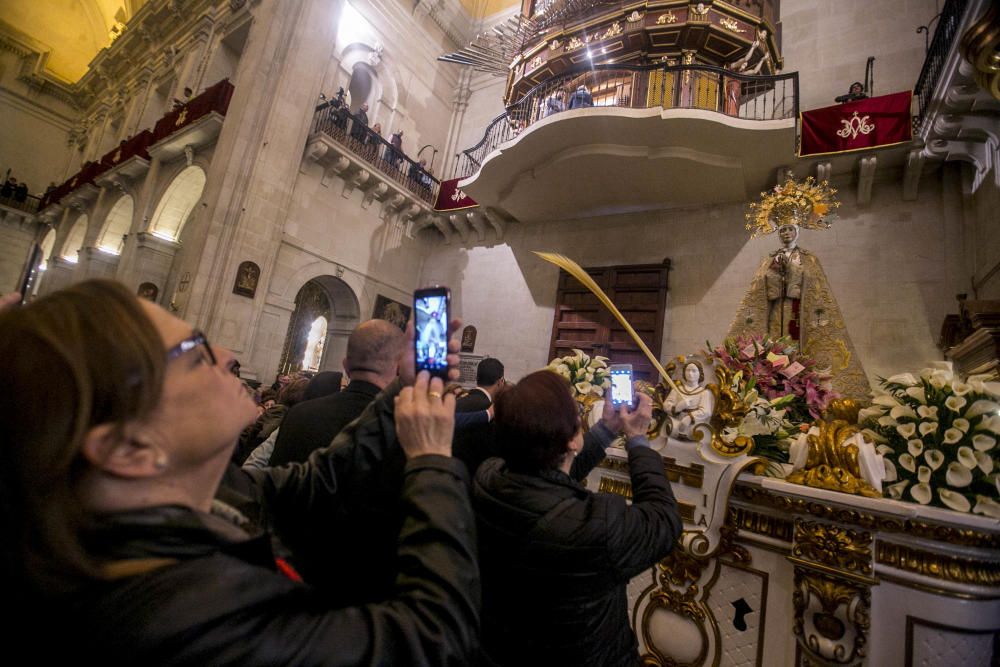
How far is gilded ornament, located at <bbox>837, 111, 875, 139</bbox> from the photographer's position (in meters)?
6.38

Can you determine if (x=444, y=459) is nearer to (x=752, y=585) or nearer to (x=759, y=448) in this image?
(x=752, y=585)

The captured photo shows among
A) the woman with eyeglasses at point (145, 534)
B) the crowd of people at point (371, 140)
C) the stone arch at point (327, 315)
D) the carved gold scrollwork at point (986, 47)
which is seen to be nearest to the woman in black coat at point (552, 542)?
the woman with eyeglasses at point (145, 534)

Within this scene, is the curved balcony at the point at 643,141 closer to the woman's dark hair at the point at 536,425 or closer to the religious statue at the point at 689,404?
the religious statue at the point at 689,404

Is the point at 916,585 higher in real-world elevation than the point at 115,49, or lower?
lower

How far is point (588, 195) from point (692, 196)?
1.86m

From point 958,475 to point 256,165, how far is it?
9.87 m

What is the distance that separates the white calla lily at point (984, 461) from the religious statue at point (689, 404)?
810mm

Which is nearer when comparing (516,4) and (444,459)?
(444,459)

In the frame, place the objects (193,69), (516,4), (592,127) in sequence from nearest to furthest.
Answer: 1. (592,127)
2. (193,69)
3. (516,4)

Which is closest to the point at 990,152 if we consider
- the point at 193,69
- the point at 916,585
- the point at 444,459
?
the point at 916,585

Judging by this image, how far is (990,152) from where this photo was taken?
549cm

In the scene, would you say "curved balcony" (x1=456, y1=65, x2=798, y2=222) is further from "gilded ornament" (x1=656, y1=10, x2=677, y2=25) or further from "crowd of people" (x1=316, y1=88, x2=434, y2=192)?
"crowd of people" (x1=316, y1=88, x2=434, y2=192)

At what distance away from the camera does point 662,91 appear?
6871 mm

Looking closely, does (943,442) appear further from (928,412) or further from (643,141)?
(643,141)
